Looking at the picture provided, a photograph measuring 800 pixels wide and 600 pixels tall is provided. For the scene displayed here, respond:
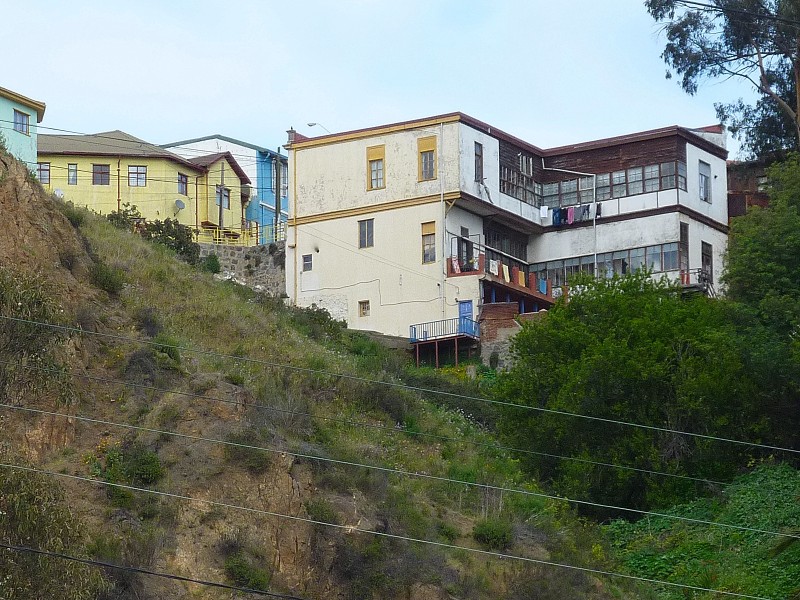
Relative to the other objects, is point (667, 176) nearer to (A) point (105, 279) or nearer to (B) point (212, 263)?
(B) point (212, 263)

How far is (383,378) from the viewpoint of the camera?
161ft

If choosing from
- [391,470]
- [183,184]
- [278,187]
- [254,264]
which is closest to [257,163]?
[278,187]

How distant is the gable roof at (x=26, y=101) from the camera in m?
65.2

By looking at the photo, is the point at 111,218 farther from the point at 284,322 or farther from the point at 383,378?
the point at 383,378

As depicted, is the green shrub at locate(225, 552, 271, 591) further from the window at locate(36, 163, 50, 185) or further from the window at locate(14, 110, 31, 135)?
the window at locate(36, 163, 50, 185)

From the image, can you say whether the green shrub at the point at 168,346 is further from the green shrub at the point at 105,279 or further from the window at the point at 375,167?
the window at the point at 375,167

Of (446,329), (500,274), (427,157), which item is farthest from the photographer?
(500,274)

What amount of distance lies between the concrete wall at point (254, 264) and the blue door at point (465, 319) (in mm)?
7886

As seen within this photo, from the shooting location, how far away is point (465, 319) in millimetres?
64438

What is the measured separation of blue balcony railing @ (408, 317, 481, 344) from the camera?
6412 centimetres

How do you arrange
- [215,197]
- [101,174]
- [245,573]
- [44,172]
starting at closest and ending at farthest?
[245,573] → [44,172] → [101,174] → [215,197]

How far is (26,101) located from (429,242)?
16.1 metres

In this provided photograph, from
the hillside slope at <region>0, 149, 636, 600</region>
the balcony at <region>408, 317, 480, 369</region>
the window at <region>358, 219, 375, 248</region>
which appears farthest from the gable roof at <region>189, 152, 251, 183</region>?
the hillside slope at <region>0, 149, 636, 600</region>

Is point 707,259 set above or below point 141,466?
above
